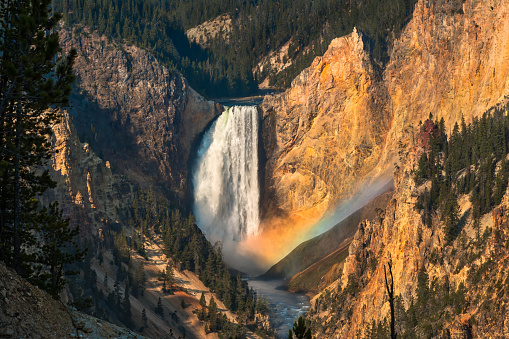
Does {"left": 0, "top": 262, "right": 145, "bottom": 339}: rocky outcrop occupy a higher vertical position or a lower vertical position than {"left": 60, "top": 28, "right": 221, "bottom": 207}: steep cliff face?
lower

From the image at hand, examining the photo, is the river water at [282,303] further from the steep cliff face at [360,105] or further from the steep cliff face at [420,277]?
the steep cliff face at [360,105]

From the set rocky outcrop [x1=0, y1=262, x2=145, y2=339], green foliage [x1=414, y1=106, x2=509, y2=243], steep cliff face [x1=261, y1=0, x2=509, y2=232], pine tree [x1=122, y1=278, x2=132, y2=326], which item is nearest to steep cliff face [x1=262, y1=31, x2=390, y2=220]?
steep cliff face [x1=261, y1=0, x2=509, y2=232]

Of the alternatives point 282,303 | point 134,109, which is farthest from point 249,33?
point 282,303

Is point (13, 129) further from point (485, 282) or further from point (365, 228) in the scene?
point (365, 228)

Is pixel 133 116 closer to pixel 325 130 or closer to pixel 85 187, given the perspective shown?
pixel 85 187

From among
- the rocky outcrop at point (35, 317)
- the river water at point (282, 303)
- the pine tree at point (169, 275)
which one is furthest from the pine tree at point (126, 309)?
the rocky outcrop at point (35, 317)

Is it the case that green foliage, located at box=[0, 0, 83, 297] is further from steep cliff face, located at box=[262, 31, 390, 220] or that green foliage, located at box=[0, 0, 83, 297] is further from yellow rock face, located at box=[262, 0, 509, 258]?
steep cliff face, located at box=[262, 31, 390, 220]

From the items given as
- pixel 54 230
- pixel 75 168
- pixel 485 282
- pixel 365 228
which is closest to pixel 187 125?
pixel 75 168
